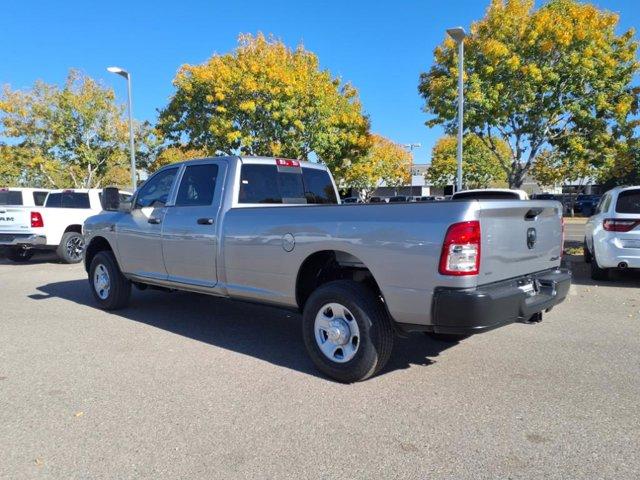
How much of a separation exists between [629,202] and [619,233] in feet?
1.86

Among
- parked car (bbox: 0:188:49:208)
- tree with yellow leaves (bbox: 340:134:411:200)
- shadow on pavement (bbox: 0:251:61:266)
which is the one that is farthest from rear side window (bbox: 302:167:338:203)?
tree with yellow leaves (bbox: 340:134:411:200)

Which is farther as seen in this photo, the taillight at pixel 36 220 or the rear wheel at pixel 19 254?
the rear wheel at pixel 19 254

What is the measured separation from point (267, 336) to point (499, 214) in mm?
3078

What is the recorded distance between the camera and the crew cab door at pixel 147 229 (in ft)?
20.8

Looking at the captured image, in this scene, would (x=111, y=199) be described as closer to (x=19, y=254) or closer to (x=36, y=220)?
(x=36, y=220)

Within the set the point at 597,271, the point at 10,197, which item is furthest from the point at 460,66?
the point at 10,197

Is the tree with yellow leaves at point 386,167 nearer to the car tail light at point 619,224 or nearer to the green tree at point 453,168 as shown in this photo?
the green tree at point 453,168

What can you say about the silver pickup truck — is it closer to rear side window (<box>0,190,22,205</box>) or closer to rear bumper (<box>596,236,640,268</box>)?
rear bumper (<box>596,236,640,268</box>)

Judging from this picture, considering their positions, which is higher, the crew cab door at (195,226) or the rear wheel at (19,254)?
the crew cab door at (195,226)

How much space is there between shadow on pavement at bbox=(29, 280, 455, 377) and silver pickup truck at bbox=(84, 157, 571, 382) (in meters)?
0.53

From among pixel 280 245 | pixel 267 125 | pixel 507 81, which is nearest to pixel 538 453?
pixel 280 245

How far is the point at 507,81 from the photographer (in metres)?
14.2

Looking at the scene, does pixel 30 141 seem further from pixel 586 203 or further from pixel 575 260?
pixel 586 203

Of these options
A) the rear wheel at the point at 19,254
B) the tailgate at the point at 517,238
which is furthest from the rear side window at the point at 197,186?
the rear wheel at the point at 19,254
